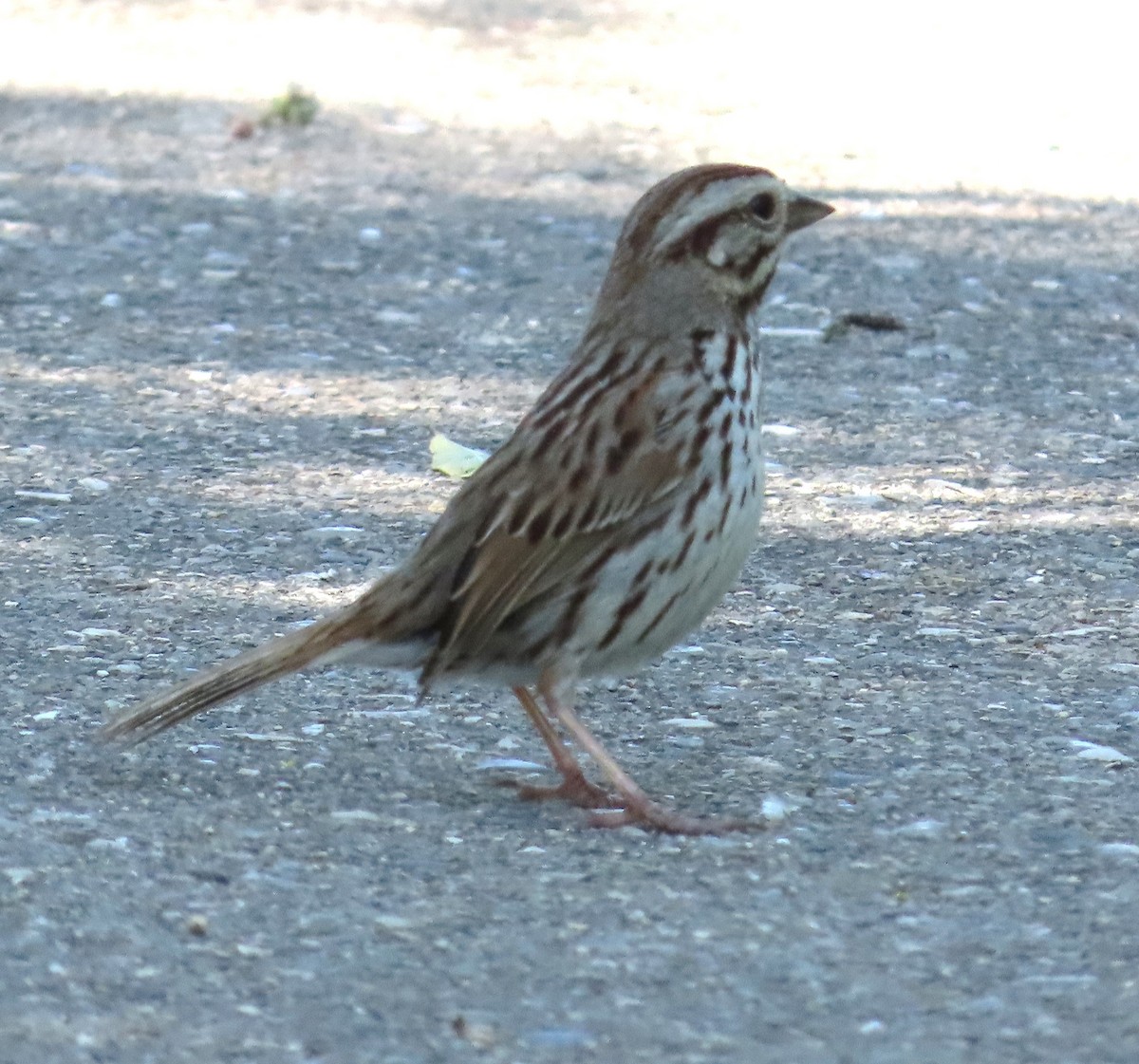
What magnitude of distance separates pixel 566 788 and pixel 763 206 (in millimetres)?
1314

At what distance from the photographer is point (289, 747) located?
520cm

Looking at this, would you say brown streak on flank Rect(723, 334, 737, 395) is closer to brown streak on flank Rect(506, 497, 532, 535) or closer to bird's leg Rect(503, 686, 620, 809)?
brown streak on flank Rect(506, 497, 532, 535)

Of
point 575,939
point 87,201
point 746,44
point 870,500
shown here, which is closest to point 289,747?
point 575,939

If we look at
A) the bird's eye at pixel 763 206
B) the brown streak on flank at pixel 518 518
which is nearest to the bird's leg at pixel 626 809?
the brown streak on flank at pixel 518 518

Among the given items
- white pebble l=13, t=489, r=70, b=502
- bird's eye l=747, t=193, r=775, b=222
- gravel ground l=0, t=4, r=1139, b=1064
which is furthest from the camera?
white pebble l=13, t=489, r=70, b=502

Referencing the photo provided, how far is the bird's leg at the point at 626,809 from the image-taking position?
4.71 m

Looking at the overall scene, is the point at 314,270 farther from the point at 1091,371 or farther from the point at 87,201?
the point at 1091,371

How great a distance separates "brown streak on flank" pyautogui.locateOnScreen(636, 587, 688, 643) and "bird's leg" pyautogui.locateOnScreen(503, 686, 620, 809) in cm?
33

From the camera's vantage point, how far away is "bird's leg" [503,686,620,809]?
16.1ft

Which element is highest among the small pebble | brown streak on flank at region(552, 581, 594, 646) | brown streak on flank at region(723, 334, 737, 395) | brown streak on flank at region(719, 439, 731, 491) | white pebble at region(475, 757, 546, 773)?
brown streak on flank at region(723, 334, 737, 395)

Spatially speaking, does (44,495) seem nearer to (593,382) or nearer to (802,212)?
(593,382)

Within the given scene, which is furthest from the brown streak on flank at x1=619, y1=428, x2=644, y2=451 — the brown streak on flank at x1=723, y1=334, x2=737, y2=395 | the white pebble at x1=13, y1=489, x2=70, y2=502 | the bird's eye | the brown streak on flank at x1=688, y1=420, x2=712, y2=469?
the white pebble at x1=13, y1=489, x2=70, y2=502

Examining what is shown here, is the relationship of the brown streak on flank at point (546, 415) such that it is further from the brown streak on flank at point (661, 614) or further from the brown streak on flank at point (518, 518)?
the brown streak on flank at point (661, 614)

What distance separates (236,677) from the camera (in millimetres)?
4848
